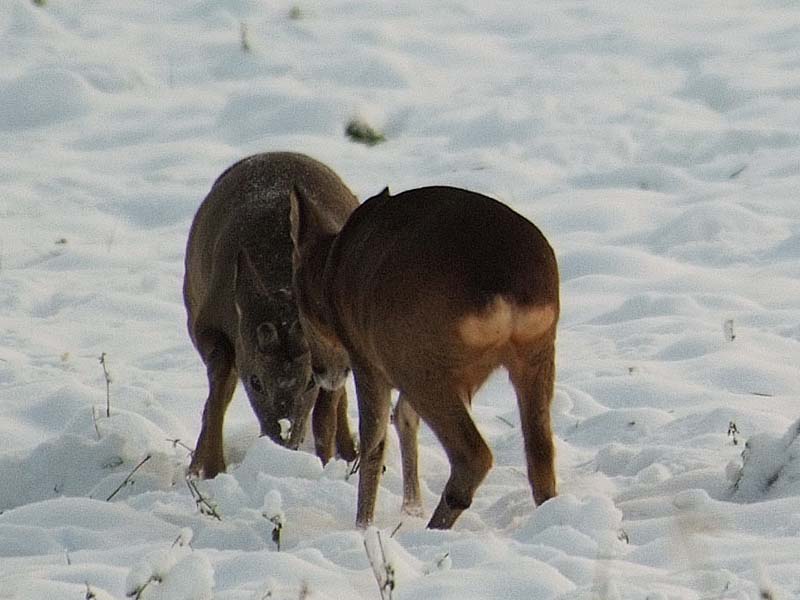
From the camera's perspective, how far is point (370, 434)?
20.0ft

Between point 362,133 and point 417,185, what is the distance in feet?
4.15

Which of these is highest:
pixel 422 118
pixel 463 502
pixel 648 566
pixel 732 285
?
pixel 648 566

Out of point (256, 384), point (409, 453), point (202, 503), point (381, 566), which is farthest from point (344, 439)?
point (381, 566)

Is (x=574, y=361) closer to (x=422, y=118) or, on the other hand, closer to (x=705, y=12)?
(x=422, y=118)

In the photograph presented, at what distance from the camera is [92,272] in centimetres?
1023

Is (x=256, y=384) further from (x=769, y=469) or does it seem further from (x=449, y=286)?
(x=769, y=469)

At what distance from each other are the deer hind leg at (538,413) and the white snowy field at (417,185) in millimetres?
140

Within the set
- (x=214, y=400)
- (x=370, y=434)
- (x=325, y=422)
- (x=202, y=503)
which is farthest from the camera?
(x=214, y=400)

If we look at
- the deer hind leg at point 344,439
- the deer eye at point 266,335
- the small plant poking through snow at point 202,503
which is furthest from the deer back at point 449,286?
the deer hind leg at point 344,439

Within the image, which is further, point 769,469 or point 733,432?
point 733,432

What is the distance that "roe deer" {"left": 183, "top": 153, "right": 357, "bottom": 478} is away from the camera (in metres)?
7.02

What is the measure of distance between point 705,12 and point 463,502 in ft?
31.7

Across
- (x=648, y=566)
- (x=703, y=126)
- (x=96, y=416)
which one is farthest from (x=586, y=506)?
(x=703, y=126)

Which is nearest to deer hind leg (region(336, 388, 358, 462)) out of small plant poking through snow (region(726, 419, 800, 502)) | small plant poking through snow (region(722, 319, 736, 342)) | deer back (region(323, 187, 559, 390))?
deer back (region(323, 187, 559, 390))
